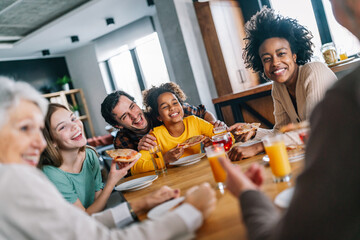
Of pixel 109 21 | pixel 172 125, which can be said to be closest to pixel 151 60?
pixel 109 21

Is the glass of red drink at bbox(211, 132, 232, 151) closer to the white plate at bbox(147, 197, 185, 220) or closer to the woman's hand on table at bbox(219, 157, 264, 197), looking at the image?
the white plate at bbox(147, 197, 185, 220)

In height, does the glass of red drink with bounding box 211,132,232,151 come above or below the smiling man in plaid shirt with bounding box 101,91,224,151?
below

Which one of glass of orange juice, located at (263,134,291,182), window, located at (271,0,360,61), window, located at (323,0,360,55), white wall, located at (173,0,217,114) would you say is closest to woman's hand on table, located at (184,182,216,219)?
glass of orange juice, located at (263,134,291,182)

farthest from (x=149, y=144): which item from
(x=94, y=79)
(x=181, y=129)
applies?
(x=94, y=79)

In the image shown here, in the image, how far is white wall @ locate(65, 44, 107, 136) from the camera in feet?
26.2

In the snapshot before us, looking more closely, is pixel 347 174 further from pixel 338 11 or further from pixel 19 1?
pixel 19 1

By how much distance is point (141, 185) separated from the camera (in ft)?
5.83

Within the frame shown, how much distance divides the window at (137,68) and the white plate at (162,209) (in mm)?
5767

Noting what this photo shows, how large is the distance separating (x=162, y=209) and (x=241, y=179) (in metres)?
0.42

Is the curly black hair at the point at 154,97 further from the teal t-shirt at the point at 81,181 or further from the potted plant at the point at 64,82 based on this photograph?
the potted plant at the point at 64,82

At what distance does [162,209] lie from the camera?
1.19m

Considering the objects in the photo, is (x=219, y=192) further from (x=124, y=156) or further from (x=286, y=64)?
(x=286, y=64)

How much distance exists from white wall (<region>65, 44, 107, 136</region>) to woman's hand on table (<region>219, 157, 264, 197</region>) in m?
7.44

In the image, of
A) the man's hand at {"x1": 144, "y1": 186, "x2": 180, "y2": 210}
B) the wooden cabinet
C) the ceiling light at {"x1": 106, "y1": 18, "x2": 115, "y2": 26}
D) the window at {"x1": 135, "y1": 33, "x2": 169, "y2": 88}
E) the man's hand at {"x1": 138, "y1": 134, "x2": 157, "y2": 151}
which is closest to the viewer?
the man's hand at {"x1": 144, "y1": 186, "x2": 180, "y2": 210}
